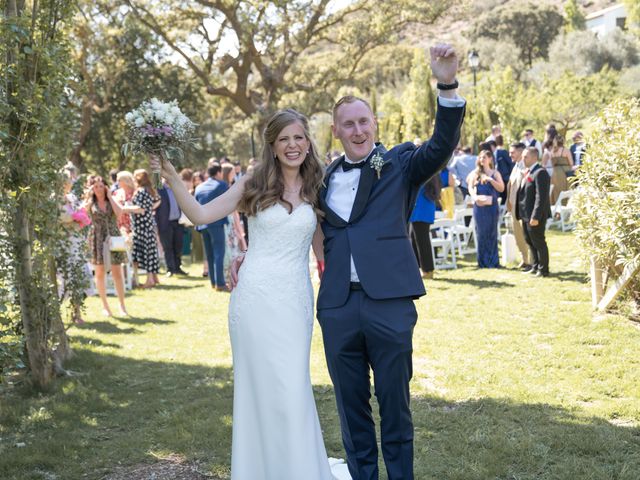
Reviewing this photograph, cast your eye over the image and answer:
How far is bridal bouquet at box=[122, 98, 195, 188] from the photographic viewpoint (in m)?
3.96

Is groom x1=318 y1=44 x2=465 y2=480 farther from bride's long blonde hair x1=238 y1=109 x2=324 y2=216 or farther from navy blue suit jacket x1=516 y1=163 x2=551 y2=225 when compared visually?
navy blue suit jacket x1=516 y1=163 x2=551 y2=225

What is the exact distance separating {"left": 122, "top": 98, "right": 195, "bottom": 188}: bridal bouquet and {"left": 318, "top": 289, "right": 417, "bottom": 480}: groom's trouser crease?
1.23m

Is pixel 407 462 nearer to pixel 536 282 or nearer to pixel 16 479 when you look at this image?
pixel 16 479

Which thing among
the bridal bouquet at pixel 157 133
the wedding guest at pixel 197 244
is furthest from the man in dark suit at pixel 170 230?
the bridal bouquet at pixel 157 133

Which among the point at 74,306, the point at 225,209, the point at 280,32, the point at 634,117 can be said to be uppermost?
the point at 280,32

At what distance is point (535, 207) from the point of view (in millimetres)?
11273

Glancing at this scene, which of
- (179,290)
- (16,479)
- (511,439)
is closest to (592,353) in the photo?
(511,439)

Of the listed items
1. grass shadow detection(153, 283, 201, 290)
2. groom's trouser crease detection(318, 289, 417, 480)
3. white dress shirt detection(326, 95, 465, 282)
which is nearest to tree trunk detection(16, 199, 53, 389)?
white dress shirt detection(326, 95, 465, 282)

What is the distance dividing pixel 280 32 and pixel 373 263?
22.8m

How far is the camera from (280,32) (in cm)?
2523

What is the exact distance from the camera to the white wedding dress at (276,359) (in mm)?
4027

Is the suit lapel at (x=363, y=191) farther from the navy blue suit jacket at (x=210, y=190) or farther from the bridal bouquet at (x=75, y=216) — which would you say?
the navy blue suit jacket at (x=210, y=190)

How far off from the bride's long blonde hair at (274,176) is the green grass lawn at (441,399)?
182cm

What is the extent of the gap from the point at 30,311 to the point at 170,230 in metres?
8.26
